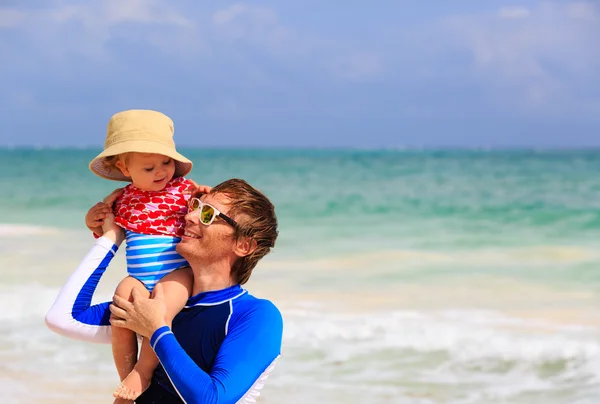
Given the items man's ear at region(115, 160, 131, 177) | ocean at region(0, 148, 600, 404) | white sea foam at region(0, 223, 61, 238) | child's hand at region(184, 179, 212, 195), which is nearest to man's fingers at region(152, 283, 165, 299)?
child's hand at region(184, 179, 212, 195)

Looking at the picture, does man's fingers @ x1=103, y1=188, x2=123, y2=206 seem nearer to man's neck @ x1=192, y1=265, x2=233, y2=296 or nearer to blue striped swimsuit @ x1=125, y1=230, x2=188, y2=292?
blue striped swimsuit @ x1=125, y1=230, x2=188, y2=292

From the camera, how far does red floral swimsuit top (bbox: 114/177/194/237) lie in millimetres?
2879

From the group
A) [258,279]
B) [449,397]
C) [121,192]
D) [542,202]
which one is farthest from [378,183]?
[121,192]

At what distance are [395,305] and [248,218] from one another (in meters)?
6.16

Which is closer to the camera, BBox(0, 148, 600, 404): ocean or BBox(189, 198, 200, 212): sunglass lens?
BBox(189, 198, 200, 212): sunglass lens

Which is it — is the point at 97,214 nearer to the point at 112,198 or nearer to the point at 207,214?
the point at 112,198

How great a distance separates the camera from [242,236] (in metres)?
2.81

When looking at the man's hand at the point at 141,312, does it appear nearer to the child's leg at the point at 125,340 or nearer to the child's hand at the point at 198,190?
the child's leg at the point at 125,340

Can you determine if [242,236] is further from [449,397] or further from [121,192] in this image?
[449,397]

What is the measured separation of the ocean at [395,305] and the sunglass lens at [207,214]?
3469mm

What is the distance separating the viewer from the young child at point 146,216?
9.23 feet

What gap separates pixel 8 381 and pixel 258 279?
3.87m

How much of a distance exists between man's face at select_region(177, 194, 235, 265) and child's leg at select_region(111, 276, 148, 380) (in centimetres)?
20

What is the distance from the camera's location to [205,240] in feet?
9.10
